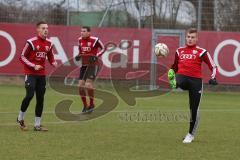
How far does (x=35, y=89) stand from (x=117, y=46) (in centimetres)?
1280

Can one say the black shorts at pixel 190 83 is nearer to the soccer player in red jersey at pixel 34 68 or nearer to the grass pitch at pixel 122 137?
the grass pitch at pixel 122 137

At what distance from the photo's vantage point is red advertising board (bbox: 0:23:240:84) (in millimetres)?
23531

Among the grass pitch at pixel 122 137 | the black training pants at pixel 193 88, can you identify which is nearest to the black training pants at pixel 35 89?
the grass pitch at pixel 122 137

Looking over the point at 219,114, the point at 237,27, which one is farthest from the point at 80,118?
the point at 237,27

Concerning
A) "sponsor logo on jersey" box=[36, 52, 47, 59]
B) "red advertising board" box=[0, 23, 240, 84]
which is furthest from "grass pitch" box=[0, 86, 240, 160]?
"red advertising board" box=[0, 23, 240, 84]

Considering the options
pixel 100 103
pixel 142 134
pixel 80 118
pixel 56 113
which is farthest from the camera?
pixel 100 103

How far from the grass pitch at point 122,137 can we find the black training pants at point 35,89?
44cm

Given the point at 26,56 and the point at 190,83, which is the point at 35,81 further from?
the point at 190,83

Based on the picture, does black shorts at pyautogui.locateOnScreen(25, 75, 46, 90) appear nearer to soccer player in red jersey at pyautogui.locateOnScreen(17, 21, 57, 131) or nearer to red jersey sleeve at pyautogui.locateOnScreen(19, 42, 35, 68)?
soccer player in red jersey at pyautogui.locateOnScreen(17, 21, 57, 131)

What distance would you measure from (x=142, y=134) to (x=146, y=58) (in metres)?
13.1

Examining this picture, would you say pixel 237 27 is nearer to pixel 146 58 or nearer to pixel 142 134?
pixel 146 58

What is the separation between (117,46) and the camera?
24.0 metres

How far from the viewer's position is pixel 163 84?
936 inches

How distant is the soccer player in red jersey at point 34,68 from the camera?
444 inches
